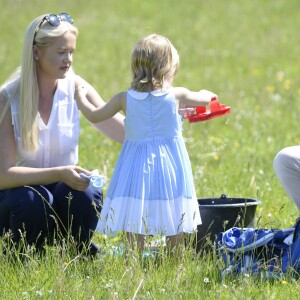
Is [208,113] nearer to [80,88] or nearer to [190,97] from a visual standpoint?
[190,97]

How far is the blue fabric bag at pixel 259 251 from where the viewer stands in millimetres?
4296

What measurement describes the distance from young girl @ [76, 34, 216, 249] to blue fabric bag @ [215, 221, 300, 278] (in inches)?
8.1

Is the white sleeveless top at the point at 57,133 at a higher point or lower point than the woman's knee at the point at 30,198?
higher

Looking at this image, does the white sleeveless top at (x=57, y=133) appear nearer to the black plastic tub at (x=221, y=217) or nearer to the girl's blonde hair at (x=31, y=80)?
the girl's blonde hair at (x=31, y=80)

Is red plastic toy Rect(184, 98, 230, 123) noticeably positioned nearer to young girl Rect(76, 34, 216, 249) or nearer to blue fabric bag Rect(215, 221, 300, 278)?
young girl Rect(76, 34, 216, 249)

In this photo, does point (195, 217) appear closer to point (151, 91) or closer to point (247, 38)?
point (151, 91)

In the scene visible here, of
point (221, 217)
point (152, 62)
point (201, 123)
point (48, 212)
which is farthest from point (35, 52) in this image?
point (201, 123)

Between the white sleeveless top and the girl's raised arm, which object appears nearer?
the girl's raised arm

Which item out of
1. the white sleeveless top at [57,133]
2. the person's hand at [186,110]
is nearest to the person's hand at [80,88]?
the white sleeveless top at [57,133]

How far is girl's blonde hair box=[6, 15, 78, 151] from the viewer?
185 inches

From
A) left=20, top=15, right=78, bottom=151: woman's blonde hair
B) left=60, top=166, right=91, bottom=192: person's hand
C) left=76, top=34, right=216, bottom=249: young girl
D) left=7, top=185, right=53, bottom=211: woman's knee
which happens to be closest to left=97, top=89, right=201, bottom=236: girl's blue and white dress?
left=76, top=34, right=216, bottom=249: young girl

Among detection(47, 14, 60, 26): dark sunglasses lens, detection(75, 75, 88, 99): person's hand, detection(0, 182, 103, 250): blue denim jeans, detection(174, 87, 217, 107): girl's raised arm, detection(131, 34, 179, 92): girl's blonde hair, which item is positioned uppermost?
detection(47, 14, 60, 26): dark sunglasses lens

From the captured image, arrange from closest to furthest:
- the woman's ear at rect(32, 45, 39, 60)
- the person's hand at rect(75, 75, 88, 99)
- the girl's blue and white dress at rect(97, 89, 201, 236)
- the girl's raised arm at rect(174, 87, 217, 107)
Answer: the girl's blue and white dress at rect(97, 89, 201, 236)
the girl's raised arm at rect(174, 87, 217, 107)
the woman's ear at rect(32, 45, 39, 60)
the person's hand at rect(75, 75, 88, 99)

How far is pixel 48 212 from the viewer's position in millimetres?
4742
